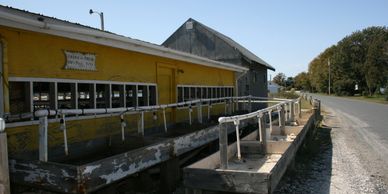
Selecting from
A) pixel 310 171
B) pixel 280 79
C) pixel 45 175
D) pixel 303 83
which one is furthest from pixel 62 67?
pixel 280 79

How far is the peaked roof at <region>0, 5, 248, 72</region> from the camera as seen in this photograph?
567cm

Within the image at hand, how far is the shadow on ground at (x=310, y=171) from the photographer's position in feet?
26.7

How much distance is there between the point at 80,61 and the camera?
771cm

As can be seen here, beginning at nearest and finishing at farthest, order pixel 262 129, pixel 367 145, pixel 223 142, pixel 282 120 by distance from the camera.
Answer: pixel 223 142 → pixel 262 129 → pixel 282 120 → pixel 367 145

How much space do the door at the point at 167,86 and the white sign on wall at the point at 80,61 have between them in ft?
9.79

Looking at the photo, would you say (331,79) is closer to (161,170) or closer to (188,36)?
(188,36)

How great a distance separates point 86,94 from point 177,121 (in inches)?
171

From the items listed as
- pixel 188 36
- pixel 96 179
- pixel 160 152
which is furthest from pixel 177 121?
pixel 188 36

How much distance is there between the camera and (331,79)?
85000 mm

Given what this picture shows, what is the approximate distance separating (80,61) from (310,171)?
5.85 meters

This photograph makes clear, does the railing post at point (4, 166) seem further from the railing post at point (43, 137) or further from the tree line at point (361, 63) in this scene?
the tree line at point (361, 63)

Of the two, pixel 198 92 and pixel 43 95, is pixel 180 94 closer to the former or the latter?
pixel 198 92

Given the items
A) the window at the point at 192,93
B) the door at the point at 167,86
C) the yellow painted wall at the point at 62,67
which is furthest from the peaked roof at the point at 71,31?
the window at the point at 192,93

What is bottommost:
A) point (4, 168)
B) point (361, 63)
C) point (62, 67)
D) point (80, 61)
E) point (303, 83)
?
point (4, 168)
